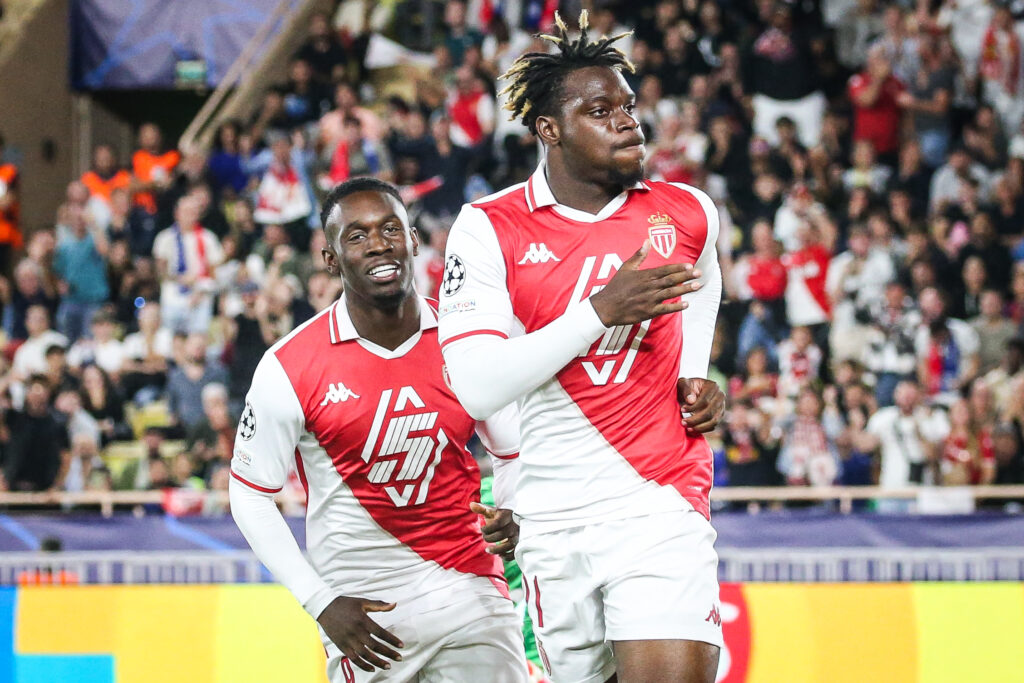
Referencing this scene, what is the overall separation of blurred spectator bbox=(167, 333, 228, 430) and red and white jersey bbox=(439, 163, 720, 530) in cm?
857

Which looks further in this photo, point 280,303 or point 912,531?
point 280,303

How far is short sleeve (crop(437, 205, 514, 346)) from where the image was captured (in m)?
3.84

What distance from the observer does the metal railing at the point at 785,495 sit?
962 centimetres

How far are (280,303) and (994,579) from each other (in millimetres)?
6690

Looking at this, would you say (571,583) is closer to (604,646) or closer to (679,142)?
(604,646)

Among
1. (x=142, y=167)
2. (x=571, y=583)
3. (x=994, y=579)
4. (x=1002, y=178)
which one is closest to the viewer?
(x=571, y=583)

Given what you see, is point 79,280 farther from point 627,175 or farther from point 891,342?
point 627,175

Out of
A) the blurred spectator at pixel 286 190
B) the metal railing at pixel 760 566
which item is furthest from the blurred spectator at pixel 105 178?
the metal railing at pixel 760 566

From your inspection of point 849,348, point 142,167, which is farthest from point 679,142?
A: point 142,167

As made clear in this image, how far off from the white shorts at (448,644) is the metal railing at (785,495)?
4.74m

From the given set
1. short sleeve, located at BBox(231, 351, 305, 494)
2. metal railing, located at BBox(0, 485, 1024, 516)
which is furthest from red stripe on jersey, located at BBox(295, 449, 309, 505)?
metal railing, located at BBox(0, 485, 1024, 516)

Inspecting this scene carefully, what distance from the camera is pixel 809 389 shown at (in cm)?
1059

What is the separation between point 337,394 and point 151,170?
11.8 m

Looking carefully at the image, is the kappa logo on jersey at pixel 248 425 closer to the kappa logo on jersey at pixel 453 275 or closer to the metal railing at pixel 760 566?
the kappa logo on jersey at pixel 453 275
